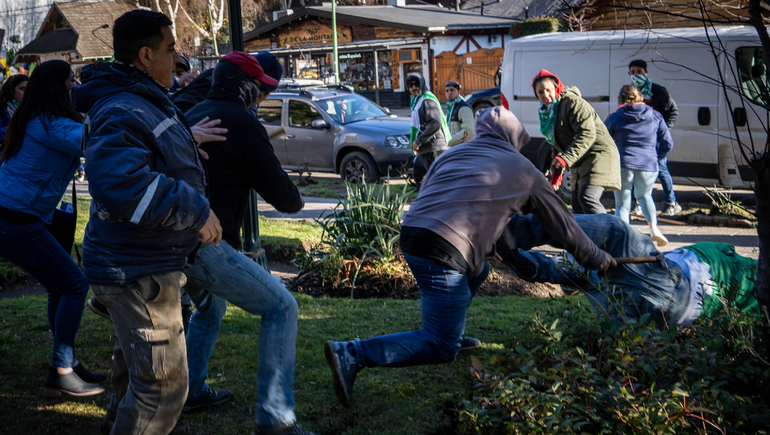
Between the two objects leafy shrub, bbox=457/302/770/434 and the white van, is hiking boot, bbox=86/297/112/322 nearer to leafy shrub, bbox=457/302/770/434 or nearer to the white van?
leafy shrub, bbox=457/302/770/434

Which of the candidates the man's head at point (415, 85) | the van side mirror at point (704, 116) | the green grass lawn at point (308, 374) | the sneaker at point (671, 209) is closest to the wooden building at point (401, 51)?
the man's head at point (415, 85)

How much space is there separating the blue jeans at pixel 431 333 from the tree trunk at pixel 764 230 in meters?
1.30

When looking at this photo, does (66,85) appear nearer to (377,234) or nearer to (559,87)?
(377,234)

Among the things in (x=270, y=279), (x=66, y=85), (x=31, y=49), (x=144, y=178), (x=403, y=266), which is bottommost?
(x=403, y=266)

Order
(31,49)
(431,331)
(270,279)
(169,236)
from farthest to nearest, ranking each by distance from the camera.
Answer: (31,49)
(431,331)
(270,279)
(169,236)

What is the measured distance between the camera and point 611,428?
2.59m

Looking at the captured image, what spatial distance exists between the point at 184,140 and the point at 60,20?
53.1 meters

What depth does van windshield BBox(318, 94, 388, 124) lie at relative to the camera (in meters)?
13.1

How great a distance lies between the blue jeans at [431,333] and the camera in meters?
3.37

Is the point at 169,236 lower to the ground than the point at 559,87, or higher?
lower

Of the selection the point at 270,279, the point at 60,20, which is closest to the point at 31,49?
the point at 60,20

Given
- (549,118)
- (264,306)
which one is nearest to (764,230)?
(264,306)

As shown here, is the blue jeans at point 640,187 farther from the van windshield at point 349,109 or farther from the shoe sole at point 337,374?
the van windshield at point 349,109

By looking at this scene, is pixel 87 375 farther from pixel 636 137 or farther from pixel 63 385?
pixel 636 137
